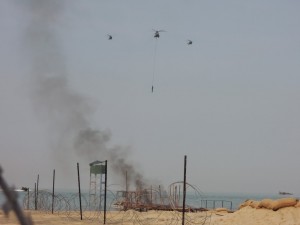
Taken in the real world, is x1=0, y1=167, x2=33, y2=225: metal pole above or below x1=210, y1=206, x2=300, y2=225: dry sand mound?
above

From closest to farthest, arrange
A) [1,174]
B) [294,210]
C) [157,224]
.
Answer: [1,174], [294,210], [157,224]

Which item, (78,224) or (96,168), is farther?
(96,168)

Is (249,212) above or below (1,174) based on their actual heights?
below

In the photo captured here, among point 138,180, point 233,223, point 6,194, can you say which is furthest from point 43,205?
point 6,194

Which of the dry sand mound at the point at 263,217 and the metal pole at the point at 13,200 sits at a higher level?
the metal pole at the point at 13,200

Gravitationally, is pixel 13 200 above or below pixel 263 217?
above

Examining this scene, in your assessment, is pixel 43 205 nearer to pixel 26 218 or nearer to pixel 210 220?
pixel 210 220

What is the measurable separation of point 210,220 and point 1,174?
2723cm

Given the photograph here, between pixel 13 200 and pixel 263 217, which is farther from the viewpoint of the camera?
pixel 263 217

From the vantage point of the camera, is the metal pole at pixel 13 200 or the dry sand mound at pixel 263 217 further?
the dry sand mound at pixel 263 217

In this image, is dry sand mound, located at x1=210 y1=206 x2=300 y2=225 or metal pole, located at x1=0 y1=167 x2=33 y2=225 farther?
dry sand mound, located at x1=210 y1=206 x2=300 y2=225

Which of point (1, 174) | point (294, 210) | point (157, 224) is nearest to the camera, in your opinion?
point (1, 174)

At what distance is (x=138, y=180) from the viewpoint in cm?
6750

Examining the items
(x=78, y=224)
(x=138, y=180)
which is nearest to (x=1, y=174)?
(x=78, y=224)
